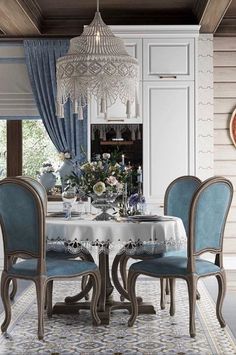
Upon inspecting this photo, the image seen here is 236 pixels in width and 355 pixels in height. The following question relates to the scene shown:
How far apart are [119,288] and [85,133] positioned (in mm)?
2405

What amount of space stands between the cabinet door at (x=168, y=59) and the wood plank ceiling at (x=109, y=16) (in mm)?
287

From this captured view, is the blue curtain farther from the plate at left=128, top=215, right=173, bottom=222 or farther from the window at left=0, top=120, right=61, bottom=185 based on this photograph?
the plate at left=128, top=215, right=173, bottom=222

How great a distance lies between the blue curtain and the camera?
643 centimetres

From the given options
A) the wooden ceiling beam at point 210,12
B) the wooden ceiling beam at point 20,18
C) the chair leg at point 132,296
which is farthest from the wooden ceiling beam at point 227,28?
the chair leg at point 132,296

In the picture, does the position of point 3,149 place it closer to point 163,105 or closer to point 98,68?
point 163,105

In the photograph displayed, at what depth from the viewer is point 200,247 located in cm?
377

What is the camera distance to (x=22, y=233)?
3691 millimetres

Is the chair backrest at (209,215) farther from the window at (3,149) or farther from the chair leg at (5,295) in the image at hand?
the window at (3,149)

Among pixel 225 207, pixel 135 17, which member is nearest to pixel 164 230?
pixel 225 207

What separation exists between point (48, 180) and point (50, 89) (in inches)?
36.8

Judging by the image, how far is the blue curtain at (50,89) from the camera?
6.43 m

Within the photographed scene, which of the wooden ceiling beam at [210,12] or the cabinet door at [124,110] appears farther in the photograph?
the cabinet door at [124,110]

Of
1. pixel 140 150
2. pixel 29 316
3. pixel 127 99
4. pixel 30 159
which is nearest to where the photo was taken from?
pixel 29 316

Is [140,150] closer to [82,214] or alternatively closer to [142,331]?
[82,214]
